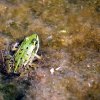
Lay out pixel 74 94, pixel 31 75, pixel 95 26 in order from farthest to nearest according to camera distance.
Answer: pixel 95 26 < pixel 31 75 < pixel 74 94

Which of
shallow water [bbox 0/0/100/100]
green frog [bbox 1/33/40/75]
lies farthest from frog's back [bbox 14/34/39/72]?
shallow water [bbox 0/0/100/100]

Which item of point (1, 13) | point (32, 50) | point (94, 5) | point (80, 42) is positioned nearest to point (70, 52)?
point (80, 42)

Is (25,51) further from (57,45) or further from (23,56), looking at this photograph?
(57,45)

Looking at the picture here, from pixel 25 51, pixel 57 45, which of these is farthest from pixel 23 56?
pixel 57 45

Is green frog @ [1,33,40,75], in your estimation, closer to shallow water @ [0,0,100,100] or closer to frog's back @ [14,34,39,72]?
frog's back @ [14,34,39,72]

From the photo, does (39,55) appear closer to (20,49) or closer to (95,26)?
(20,49)

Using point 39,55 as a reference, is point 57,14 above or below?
above

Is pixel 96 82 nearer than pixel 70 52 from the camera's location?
Yes
